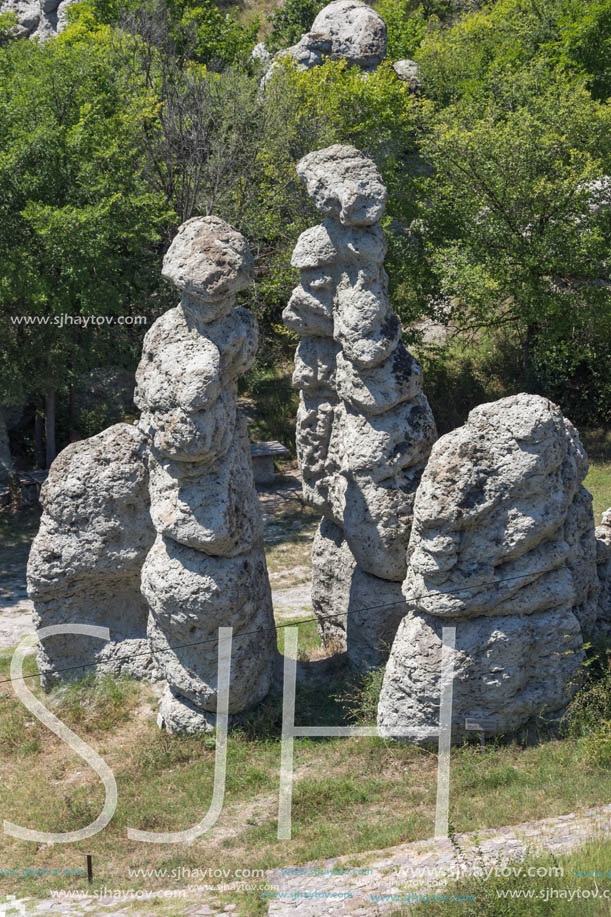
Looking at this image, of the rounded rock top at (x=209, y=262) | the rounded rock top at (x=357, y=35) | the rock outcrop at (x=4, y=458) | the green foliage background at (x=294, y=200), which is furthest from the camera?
the rounded rock top at (x=357, y=35)

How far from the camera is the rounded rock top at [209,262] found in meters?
11.8

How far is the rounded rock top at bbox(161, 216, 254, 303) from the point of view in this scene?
11.8 meters

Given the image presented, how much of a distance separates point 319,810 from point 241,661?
6.96 feet

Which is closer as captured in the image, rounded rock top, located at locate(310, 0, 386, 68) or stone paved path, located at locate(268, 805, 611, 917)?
stone paved path, located at locate(268, 805, 611, 917)

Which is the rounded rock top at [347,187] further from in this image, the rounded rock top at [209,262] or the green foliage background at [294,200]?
the green foliage background at [294,200]

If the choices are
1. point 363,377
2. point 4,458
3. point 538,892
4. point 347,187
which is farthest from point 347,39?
point 538,892

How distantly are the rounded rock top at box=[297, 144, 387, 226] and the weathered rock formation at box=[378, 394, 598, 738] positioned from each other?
287 cm

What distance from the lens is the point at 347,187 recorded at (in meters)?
12.5

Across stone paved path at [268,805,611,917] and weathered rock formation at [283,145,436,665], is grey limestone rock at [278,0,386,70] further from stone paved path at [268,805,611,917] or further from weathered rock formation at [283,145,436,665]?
stone paved path at [268,805,611,917]

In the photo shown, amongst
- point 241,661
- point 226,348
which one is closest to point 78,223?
point 226,348

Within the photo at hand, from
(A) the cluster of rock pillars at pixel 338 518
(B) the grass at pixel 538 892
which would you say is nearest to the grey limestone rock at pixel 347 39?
(A) the cluster of rock pillars at pixel 338 518

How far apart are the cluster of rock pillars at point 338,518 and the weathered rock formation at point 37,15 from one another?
33.2 metres

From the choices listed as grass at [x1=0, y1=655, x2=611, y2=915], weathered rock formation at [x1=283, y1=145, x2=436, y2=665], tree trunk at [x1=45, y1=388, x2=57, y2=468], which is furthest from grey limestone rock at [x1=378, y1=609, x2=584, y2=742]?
tree trunk at [x1=45, y1=388, x2=57, y2=468]

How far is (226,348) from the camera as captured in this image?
1202 centimetres
